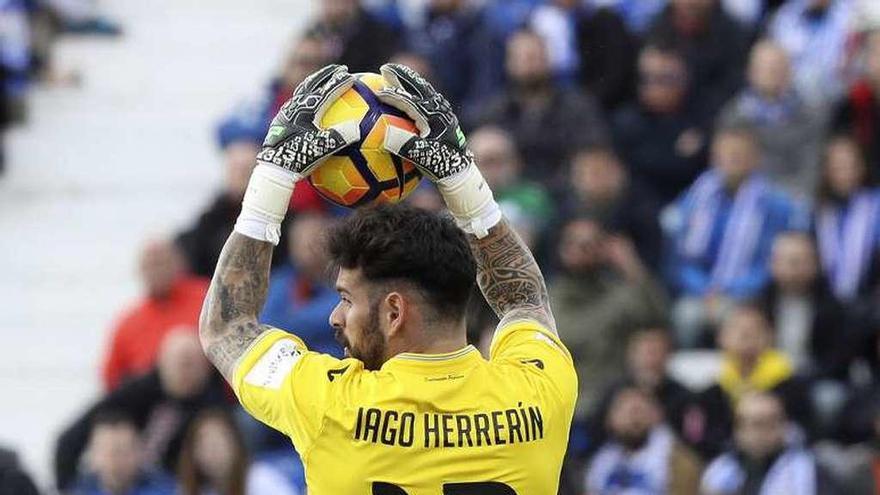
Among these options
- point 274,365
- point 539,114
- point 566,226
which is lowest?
point 566,226

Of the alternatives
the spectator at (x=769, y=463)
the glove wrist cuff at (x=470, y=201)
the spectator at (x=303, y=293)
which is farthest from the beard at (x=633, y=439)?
the glove wrist cuff at (x=470, y=201)

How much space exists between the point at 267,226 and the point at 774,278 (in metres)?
5.56

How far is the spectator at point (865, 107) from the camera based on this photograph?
10.1 meters

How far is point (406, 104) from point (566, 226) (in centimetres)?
536

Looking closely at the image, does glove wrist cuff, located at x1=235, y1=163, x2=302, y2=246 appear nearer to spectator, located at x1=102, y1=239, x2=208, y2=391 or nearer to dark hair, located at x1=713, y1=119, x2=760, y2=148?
spectator, located at x1=102, y1=239, x2=208, y2=391

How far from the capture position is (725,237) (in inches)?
400

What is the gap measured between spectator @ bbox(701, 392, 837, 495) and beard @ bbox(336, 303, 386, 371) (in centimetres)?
462

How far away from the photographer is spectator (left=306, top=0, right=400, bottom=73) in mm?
11773

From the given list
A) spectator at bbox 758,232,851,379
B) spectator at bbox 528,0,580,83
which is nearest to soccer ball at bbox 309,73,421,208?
spectator at bbox 758,232,851,379

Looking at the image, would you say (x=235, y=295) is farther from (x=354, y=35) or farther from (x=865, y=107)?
(x=354, y=35)

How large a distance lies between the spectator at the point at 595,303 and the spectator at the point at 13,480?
307 cm

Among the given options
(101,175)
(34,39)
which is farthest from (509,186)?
(34,39)

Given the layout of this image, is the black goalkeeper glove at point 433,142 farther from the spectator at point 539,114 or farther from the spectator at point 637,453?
the spectator at point 539,114

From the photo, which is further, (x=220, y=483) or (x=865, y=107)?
(x=865, y=107)
